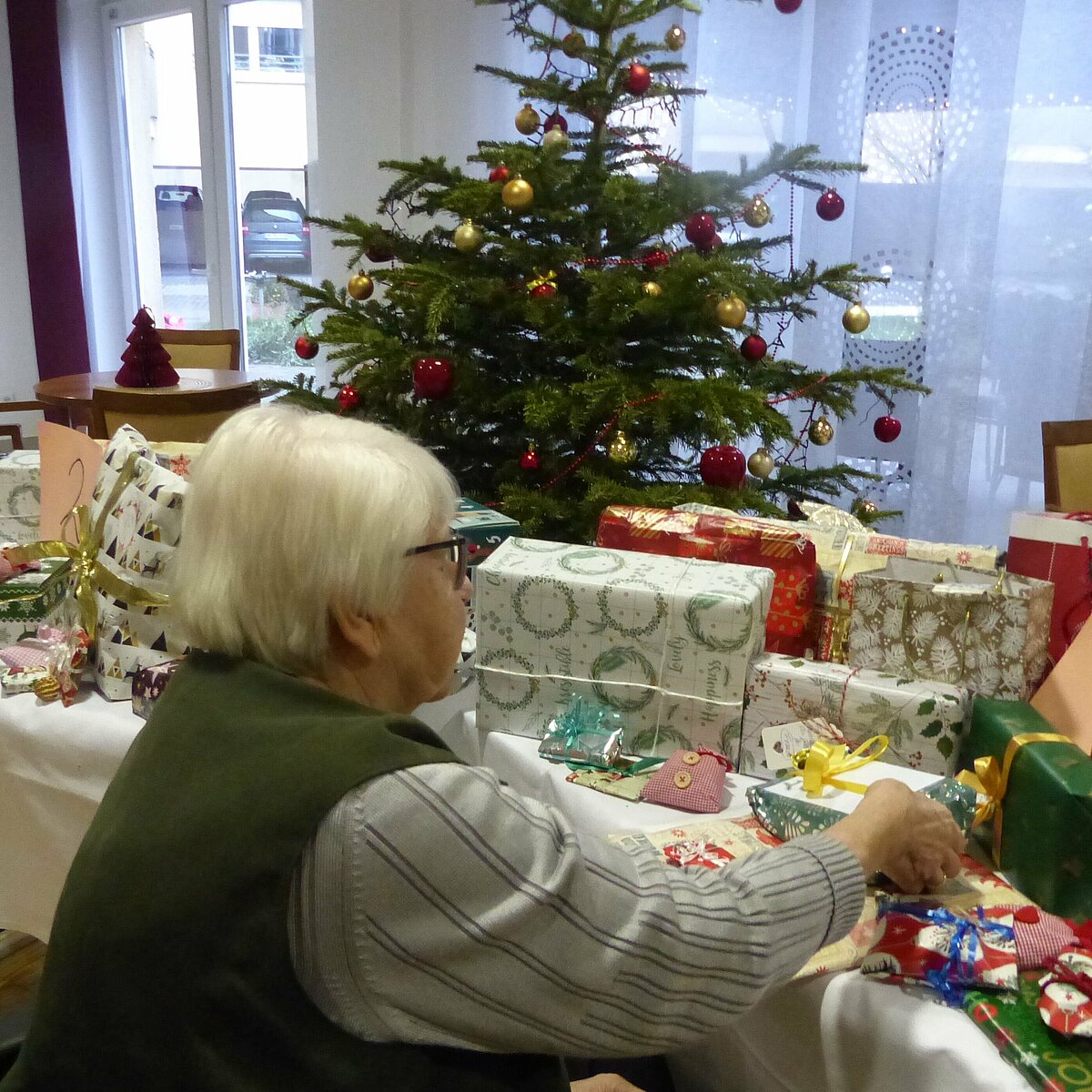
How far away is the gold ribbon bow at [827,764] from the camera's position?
1.10m

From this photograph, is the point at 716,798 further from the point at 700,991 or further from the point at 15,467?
the point at 15,467

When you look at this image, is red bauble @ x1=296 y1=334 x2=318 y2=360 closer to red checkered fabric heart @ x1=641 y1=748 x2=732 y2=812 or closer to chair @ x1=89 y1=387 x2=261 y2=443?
chair @ x1=89 y1=387 x2=261 y2=443

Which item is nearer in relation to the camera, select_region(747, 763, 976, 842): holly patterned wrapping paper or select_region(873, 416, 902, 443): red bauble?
select_region(747, 763, 976, 842): holly patterned wrapping paper

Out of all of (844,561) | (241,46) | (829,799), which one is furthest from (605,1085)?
(241,46)

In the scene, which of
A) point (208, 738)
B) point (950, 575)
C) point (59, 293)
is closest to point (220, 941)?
point (208, 738)

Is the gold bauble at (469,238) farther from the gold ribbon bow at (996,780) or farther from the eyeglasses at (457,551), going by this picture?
the gold ribbon bow at (996,780)

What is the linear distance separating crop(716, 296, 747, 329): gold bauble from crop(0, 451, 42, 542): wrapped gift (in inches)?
53.6

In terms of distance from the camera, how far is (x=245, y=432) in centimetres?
83

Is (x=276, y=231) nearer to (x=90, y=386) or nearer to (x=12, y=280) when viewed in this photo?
(x=12, y=280)

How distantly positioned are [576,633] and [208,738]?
652 mm

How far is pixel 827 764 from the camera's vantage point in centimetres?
111

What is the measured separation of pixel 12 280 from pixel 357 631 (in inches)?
232

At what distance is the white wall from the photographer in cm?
555

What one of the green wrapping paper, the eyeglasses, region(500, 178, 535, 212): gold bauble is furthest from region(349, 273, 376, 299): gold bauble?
the green wrapping paper
